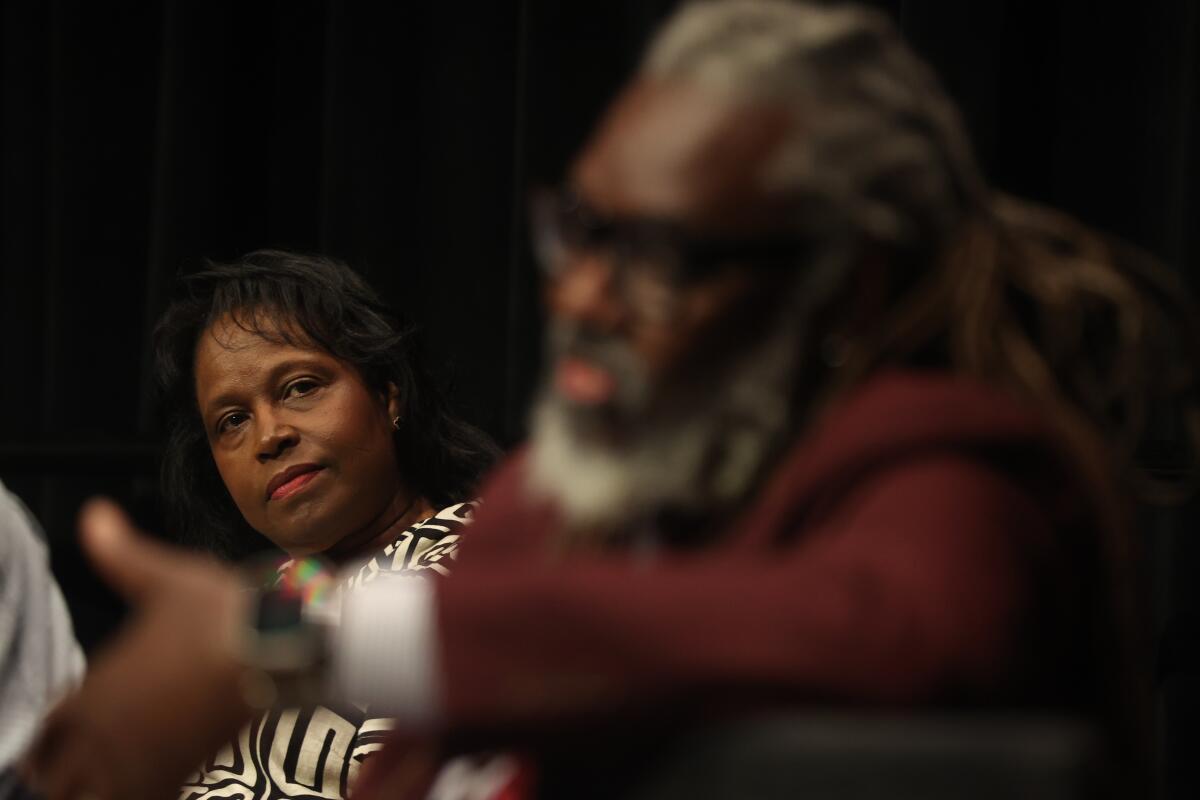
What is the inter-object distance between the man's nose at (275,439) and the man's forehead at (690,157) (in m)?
0.88

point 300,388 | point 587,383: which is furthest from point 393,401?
point 587,383

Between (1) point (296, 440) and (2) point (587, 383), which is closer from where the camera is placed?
(2) point (587, 383)

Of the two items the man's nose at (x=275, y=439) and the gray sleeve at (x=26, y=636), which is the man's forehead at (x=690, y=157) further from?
the man's nose at (x=275, y=439)

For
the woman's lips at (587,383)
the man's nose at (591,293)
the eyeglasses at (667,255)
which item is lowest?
the woman's lips at (587,383)

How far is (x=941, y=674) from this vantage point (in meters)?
0.61

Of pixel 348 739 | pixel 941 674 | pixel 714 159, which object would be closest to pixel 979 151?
pixel 348 739

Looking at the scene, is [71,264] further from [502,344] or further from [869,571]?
[869,571]

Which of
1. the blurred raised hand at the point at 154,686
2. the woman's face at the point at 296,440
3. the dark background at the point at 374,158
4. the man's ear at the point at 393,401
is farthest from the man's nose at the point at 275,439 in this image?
the blurred raised hand at the point at 154,686

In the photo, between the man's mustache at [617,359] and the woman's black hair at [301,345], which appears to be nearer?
the man's mustache at [617,359]

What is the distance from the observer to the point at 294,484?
5.06 feet

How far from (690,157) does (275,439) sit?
3.04ft

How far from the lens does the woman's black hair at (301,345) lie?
5.38 feet

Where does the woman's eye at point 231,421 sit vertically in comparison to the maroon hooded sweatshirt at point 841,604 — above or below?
below

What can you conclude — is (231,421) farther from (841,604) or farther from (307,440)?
(841,604)
